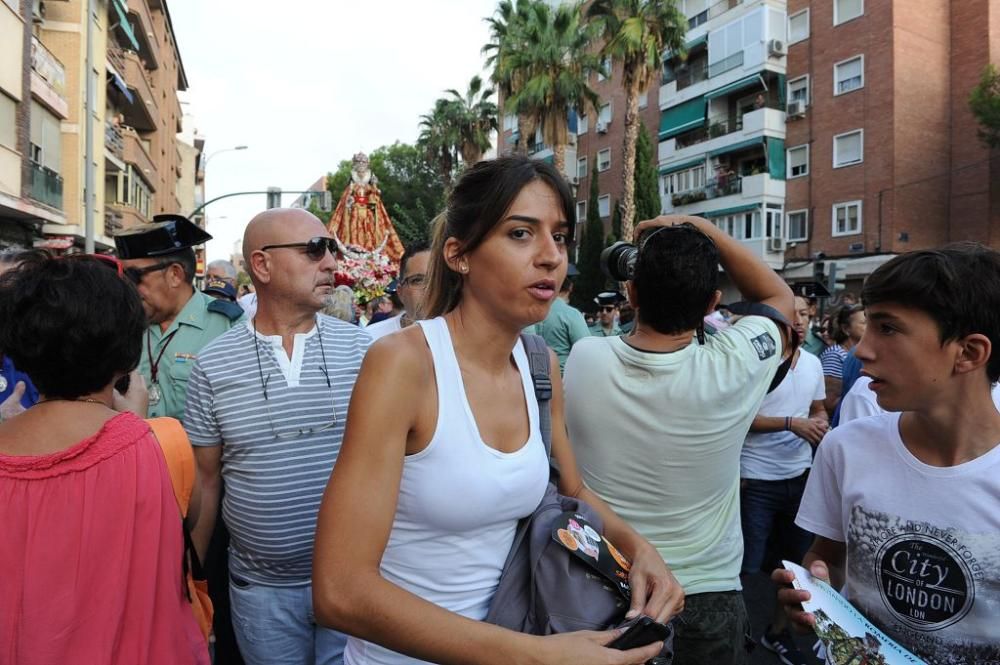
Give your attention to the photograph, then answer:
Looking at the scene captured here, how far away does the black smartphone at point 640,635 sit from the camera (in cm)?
135

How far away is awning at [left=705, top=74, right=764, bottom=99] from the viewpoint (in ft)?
96.2

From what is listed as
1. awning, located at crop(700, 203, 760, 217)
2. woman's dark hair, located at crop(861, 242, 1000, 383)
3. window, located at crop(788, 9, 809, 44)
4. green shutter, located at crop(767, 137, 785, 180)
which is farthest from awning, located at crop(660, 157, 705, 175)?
woman's dark hair, located at crop(861, 242, 1000, 383)

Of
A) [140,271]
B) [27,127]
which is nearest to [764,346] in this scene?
[140,271]

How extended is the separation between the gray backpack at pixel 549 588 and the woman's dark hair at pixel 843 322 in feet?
19.1

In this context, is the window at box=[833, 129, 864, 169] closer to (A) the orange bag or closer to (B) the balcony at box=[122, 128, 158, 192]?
(B) the balcony at box=[122, 128, 158, 192]

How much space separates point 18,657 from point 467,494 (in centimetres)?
125

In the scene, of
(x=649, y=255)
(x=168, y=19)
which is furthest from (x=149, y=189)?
(x=649, y=255)

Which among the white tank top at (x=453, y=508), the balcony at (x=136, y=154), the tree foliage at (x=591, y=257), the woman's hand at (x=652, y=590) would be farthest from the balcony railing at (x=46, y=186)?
the tree foliage at (x=591, y=257)

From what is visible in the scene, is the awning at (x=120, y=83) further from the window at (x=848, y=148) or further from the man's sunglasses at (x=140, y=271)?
the window at (x=848, y=148)

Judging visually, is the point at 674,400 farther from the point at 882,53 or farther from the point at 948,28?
the point at 948,28

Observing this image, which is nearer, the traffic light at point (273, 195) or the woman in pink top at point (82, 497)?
the woman in pink top at point (82, 497)

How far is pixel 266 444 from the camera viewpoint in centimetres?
254

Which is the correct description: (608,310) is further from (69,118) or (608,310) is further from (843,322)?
(69,118)

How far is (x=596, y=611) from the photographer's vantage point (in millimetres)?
1460
